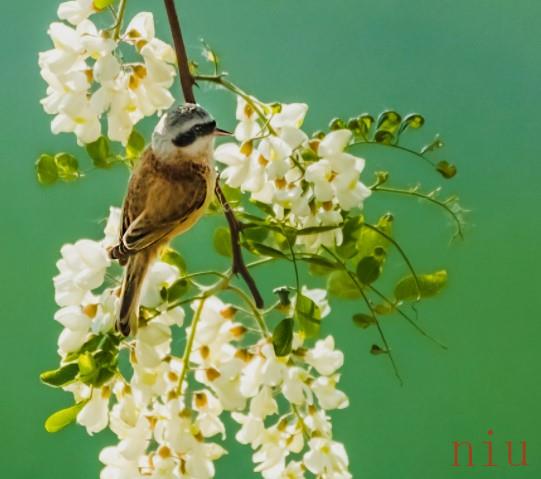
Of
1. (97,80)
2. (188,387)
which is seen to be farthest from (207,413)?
(97,80)

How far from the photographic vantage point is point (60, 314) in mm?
581

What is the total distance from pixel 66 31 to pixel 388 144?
0.24m

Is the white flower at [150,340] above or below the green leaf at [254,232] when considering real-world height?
below

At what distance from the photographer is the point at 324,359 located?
24.6 inches

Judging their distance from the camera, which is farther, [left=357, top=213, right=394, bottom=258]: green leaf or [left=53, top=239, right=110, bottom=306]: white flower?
[left=357, top=213, right=394, bottom=258]: green leaf

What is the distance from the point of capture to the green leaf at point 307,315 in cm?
60

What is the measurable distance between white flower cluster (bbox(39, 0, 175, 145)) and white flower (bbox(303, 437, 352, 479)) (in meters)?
0.25

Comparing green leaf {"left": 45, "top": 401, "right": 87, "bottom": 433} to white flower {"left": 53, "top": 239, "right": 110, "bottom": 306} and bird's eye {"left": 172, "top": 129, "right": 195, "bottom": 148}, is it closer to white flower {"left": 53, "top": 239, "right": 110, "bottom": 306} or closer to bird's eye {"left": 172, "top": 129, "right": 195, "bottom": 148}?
white flower {"left": 53, "top": 239, "right": 110, "bottom": 306}

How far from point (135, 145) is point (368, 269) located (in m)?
0.19

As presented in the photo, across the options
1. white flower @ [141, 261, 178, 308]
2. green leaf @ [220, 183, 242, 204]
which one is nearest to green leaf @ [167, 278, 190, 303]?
white flower @ [141, 261, 178, 308]

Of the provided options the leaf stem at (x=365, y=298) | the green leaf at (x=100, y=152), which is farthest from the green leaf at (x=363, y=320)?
the green leaf at (x=100, y=152)

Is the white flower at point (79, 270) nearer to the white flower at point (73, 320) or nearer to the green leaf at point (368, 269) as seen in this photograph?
the white flower at point (73, 320)

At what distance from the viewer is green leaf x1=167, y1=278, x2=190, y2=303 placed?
23.2 inches

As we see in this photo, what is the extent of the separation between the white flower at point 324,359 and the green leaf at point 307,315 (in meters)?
0.02
